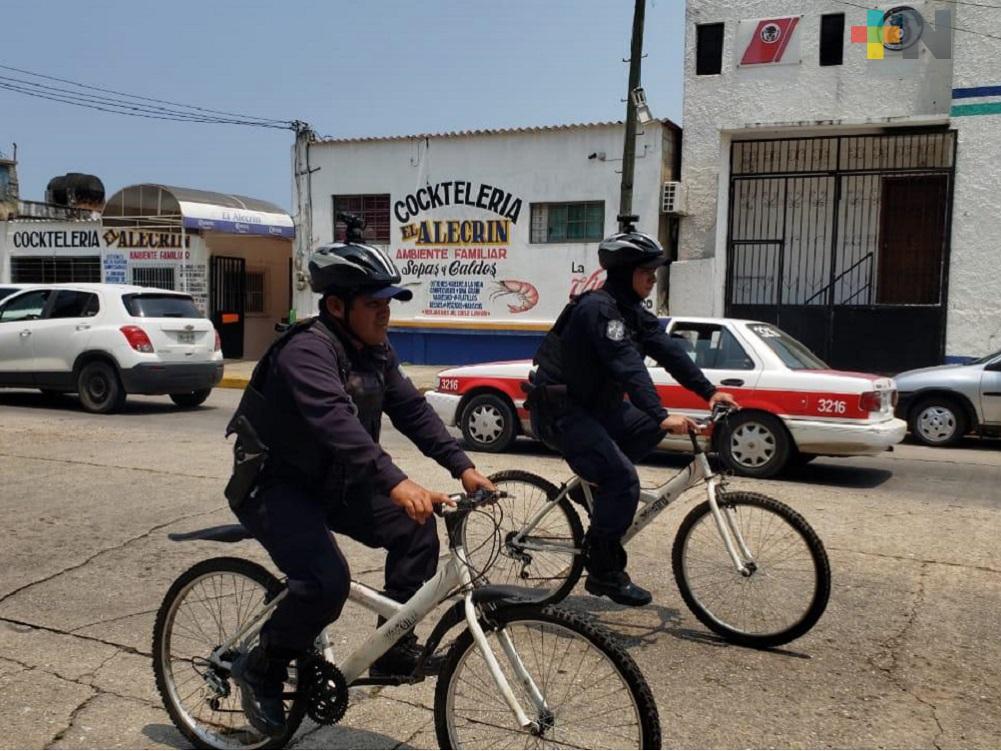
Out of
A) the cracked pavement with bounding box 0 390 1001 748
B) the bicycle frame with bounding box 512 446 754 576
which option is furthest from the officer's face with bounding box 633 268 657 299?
the cracked pavement with bounding box 0 390 1001 748

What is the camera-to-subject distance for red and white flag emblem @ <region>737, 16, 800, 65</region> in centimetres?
1802

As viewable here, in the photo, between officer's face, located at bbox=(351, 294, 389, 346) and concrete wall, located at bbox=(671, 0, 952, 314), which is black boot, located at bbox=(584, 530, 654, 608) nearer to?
officer's face, located at bbox=(351, 294, 389, 346)

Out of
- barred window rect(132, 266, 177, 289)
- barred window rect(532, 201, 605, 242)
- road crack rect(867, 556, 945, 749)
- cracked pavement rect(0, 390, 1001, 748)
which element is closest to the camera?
cracked pavement rect(0, 390, 1001, 748)

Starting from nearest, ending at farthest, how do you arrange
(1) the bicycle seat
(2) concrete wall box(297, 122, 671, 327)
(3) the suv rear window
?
(1) the bicycle seat < (3) the suv rear window < (2) concrete wall box(297, 122, 671, 327)

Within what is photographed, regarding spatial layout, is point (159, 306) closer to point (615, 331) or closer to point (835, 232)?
point (615, 331)

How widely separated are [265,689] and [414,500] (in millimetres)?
899

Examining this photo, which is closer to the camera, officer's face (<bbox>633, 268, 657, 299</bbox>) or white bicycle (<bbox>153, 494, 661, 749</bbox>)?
white bicycle (<bbox>153, 494, 661, 749</bbox>)

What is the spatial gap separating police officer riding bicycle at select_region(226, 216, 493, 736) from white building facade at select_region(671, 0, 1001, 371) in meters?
16.0

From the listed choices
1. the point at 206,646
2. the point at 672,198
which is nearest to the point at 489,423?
the point at 206,646

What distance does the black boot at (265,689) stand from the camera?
10.2 feet

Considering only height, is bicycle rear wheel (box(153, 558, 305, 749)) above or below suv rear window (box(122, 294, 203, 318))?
below

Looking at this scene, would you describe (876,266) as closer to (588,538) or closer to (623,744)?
(588,538)

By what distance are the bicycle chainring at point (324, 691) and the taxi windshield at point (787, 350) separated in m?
6.79

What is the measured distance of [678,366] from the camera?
489cm
